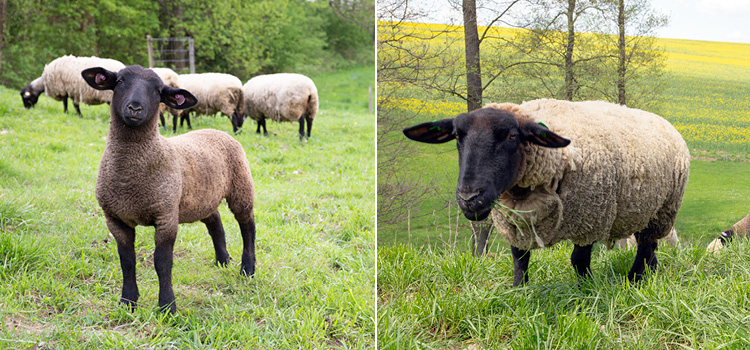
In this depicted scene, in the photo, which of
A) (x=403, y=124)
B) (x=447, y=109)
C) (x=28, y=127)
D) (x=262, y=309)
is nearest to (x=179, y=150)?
(x=262, y=309)

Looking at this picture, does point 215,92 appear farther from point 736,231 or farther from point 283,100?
point 736,231

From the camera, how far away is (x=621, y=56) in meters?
3.79

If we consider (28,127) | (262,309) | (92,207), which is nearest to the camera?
(262,309)

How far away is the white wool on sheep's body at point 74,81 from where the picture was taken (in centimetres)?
1195

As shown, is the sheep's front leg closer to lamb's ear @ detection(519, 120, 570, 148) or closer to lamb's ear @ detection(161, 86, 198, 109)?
lamb's ear @ detection(161, 86, 198, 109)

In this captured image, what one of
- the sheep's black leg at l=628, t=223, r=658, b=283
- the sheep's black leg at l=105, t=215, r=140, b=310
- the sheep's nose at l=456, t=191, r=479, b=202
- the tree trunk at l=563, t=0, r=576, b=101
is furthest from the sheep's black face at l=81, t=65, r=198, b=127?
the sheep's black leg at l=628, t=223, r=658, b=283

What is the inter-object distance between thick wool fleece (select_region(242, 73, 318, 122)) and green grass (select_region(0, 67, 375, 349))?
419 centimetres

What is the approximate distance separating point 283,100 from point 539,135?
388 inches

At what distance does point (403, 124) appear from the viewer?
3.57 meters

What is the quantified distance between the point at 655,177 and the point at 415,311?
186 cm

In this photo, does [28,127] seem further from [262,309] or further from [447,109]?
[447,109]

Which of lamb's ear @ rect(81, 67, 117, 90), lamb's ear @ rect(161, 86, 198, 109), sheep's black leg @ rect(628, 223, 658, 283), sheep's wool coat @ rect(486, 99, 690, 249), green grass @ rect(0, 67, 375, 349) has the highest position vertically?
lamb's ear @ rect(81, 67, 117, 90)

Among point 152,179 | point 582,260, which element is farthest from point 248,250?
point 582,260

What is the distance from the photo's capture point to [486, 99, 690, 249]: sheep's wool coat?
3.16 meters
